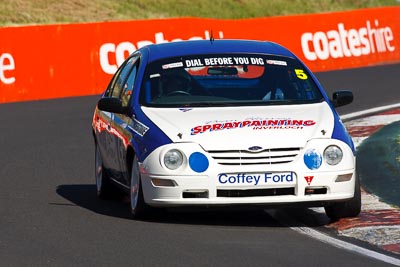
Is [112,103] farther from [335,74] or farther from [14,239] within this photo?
[335,74]

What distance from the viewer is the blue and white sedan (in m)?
9.71

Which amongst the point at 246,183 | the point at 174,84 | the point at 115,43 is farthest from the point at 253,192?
the point at 115,43

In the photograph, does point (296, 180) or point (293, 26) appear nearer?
point (296, 180)

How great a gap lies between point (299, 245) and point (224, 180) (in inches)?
36.1

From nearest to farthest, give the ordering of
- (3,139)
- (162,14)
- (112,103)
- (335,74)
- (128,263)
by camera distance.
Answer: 1. (128,263)
2. (112,103)
3. (3,139)
4. (335,74)
5. (162,14)

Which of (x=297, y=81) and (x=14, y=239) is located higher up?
(x=297, y=81)

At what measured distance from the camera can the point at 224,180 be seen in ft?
31.8

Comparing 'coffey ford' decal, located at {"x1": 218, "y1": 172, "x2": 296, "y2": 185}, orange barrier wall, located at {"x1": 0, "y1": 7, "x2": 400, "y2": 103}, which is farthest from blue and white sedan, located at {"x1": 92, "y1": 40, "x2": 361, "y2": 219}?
orange barrier wall, located at {"x1": 0, "y1": 7, "x2": 400, "y2": 103}

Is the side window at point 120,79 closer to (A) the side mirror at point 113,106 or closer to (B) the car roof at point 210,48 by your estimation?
(B) the car roof at point 210,48

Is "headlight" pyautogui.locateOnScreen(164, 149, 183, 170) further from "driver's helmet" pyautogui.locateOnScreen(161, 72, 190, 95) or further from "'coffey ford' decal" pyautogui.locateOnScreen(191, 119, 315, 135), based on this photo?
"driver's helmet" pyautogui.locateOnScreen(161, 72, 190, 95)

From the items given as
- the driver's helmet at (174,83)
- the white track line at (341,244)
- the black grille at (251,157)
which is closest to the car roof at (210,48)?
the driver's helmet at (174,83)

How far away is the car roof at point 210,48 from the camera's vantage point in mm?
11445

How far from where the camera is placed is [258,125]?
32.8ft

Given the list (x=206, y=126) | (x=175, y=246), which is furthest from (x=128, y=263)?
(x=206, y=126)
